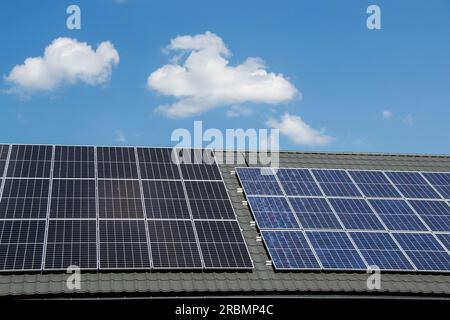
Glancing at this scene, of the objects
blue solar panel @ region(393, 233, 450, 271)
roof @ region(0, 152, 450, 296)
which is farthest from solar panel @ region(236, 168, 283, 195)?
blue solar panel @ region(393, 233, 450, 271)

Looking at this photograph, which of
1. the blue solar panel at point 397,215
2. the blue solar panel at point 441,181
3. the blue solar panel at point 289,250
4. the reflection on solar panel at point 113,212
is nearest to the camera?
the reflection on solar panel at point 113,212

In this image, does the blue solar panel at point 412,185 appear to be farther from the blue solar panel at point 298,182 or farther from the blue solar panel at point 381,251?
the blue solar panel at point 381,251

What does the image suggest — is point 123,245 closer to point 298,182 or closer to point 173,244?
point 173,244

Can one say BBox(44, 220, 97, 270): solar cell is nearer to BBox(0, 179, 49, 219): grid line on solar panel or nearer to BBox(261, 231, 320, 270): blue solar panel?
BBox(0, 179, 49, 219): grid line on solar panel

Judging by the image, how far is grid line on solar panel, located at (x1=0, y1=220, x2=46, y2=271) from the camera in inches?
746

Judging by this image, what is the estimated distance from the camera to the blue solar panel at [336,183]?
1006 inches

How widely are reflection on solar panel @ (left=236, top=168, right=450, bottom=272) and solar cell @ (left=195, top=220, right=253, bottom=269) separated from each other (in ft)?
3.21

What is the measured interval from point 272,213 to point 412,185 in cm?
765

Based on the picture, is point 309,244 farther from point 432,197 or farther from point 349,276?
point 432,197

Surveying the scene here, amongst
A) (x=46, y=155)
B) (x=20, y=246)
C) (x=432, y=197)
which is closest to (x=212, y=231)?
(x=20, y=246)

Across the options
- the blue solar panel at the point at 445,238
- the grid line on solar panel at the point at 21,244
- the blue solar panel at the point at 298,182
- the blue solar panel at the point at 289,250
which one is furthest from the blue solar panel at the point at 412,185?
the grid line on solar panel at the point at 21,244

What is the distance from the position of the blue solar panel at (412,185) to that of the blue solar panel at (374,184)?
16.8 inches

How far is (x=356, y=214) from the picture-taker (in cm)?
2400
